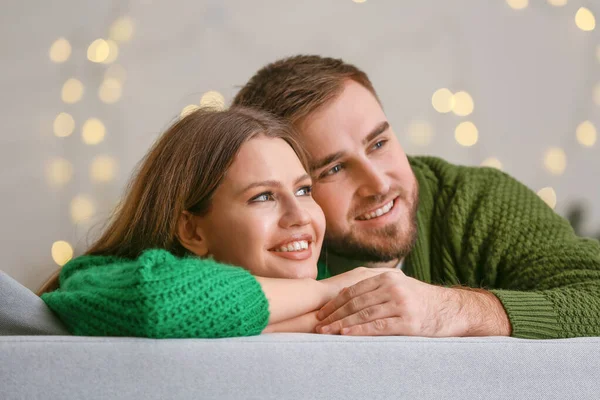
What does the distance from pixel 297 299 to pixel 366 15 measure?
1715 millimetres

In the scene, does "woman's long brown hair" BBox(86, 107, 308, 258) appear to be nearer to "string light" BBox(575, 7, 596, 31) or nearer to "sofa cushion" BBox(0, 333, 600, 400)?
"sofa cushion" BBox(0, 333, 600, 400)

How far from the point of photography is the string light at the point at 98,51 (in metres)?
2.45

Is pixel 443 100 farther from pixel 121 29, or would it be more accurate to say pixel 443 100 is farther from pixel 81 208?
pixel 81 208

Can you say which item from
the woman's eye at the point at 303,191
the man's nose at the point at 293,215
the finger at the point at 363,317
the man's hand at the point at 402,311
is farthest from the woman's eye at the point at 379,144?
the finger at the point at 363,317

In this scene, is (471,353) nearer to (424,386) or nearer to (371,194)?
(424,386)

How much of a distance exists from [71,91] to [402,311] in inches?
63.1

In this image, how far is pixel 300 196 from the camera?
1.60m

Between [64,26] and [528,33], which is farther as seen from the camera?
[528,33]

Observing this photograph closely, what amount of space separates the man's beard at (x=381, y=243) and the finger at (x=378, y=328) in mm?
672

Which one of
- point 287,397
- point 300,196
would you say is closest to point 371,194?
point 300,196

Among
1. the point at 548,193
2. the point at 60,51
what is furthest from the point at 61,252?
the point at 548,193

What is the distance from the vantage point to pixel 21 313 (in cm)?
114

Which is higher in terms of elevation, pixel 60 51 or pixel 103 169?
pixel 60 51

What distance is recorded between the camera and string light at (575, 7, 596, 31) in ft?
9.79
